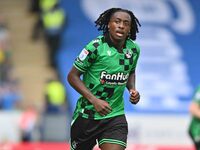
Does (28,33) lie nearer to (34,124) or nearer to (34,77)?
(34,77)

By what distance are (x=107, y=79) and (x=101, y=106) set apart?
0.87ft

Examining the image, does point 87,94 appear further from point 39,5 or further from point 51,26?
point 39,5

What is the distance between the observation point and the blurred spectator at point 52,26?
59.6 feet

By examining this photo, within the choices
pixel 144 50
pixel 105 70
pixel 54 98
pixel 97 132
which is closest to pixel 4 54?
pixel 54 98

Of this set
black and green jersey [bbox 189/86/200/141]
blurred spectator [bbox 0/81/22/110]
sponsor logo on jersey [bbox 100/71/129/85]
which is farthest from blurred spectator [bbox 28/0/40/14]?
sponsor logo on jersey [bbox 100/71/129/85]

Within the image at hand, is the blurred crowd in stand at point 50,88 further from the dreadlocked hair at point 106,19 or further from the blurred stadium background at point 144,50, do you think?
the dreadlocked hair at point 106,19

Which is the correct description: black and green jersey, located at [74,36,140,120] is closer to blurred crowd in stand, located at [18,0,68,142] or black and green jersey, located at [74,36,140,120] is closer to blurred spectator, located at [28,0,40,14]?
blurred crowd in stand, located at [18,0,68,142]

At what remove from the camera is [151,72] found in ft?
61.2

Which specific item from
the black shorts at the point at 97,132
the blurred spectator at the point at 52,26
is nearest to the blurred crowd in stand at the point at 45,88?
the blurred spectator at the point at 52,26

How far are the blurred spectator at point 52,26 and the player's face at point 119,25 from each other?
11751 mm

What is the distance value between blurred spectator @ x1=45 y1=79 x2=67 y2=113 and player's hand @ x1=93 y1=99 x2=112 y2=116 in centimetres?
897

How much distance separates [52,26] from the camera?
18.2 metres

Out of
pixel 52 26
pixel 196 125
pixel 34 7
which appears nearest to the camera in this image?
pixel 196 125

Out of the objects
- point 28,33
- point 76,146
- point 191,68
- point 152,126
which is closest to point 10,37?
point 28,33
